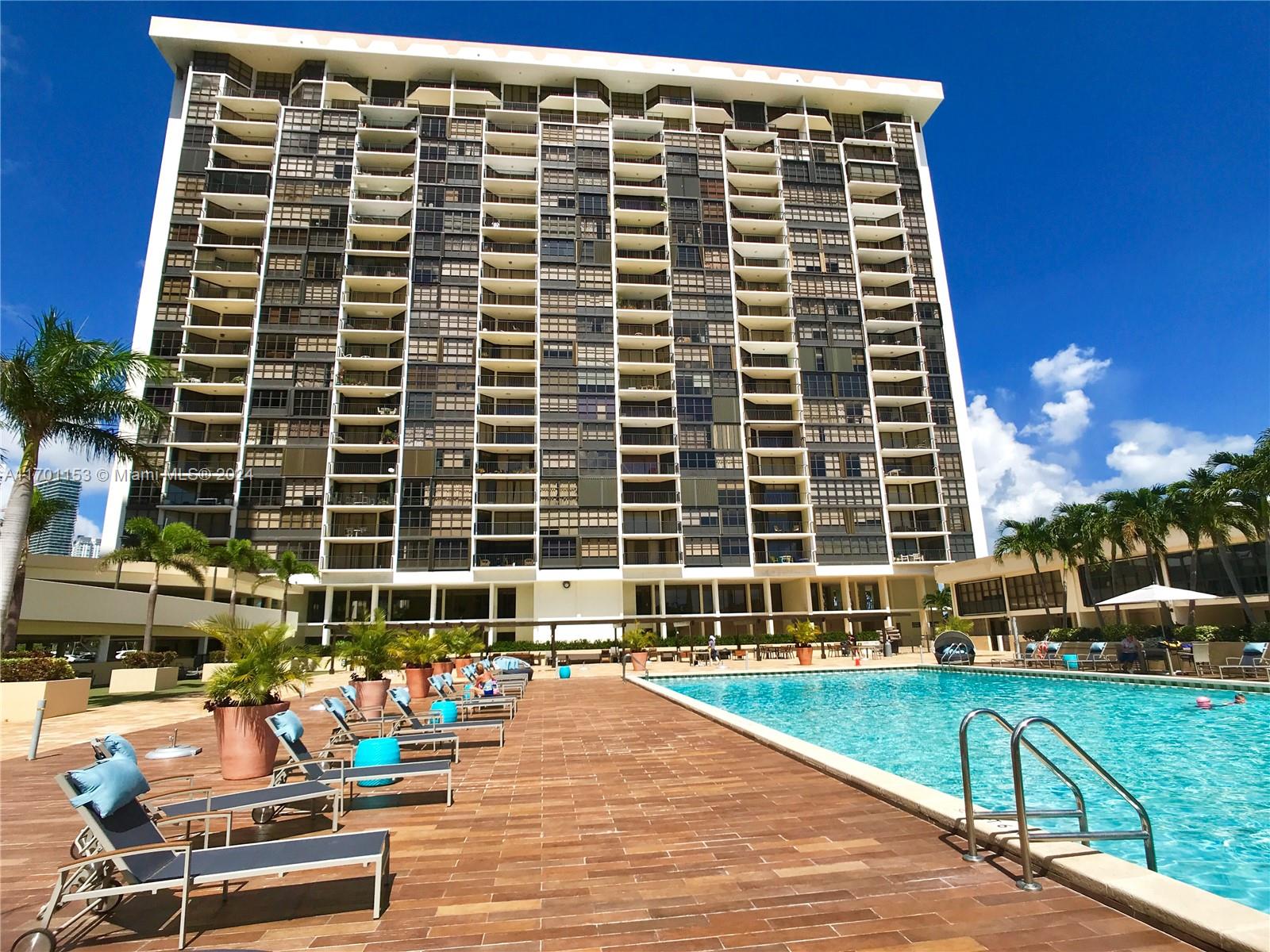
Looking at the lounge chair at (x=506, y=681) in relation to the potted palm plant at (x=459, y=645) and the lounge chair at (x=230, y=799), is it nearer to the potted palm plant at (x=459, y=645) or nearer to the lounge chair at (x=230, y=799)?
the potted palm plant at (x=459, y=645)

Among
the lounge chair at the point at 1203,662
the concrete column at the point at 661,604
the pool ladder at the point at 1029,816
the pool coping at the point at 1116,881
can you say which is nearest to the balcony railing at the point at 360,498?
the concrete column at the point at 661,604

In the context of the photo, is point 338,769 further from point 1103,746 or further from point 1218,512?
point 1218,512

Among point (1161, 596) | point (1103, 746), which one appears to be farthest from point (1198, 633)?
point (1103, 746)

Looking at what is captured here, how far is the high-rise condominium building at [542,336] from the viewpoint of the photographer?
165 feet

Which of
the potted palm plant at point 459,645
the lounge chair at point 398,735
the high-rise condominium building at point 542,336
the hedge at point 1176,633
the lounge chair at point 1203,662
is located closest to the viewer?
the lounge chair at point 398,735

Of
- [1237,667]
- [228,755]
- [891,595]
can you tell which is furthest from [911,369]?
[228,755]

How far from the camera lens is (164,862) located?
4.55m

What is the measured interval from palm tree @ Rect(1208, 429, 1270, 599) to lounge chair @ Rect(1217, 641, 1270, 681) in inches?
264

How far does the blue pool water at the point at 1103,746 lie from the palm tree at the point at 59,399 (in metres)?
17.4

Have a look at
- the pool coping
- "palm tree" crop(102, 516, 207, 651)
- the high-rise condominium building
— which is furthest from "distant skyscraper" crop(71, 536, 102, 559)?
the pool coping

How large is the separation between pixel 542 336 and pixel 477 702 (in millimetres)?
43006

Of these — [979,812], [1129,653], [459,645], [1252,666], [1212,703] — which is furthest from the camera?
[459,645]

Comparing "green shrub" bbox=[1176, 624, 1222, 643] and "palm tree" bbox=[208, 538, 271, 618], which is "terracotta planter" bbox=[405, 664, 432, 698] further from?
"green shrub" bbox=[1176, 624, 1222, 643]

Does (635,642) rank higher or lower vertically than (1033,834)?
higher
